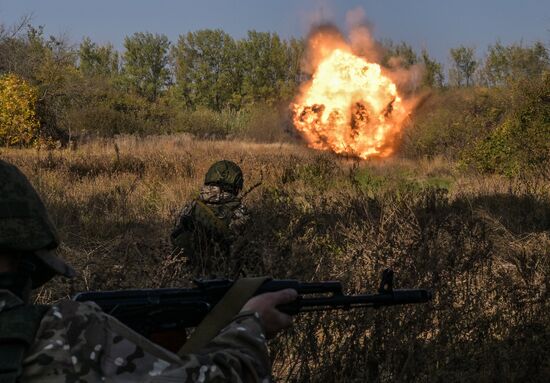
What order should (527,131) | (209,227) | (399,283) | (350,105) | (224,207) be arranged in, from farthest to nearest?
(350,105), (527,131), (224,207), (209,227), (399,283)

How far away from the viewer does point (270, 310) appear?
199 centimetres

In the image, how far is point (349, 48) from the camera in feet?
71.1

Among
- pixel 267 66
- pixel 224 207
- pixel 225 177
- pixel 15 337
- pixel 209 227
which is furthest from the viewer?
pixel 267 66

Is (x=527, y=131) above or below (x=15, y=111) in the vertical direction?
below

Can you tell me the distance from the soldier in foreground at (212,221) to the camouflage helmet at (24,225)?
3.53 metres

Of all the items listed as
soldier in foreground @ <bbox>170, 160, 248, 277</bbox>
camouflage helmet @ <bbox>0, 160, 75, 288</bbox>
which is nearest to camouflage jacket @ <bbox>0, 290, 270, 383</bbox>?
camouflage helmet @ <bbox>0, 160, 75, 288</bbox>

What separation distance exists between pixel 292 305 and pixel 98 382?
76 cm

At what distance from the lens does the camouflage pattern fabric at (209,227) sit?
5654 millimetres

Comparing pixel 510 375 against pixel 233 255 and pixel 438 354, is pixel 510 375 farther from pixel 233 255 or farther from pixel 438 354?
pixel 233 255

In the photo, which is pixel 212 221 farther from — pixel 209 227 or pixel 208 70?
pixel 208 70

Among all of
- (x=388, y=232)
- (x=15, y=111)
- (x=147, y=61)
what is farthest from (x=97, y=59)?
(x=388, y=232)

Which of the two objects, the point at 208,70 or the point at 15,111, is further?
the point at 208,70

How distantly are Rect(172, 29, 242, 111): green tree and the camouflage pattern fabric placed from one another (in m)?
52.7

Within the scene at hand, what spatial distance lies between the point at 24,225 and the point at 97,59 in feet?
259
